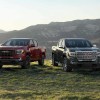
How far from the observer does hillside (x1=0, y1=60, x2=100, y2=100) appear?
14468 mm

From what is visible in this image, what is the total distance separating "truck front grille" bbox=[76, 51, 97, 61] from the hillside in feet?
2.48

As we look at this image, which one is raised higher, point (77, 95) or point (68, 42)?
point (68, 42)

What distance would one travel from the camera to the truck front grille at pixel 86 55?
22.2m

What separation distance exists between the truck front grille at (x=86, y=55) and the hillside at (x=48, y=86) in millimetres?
756

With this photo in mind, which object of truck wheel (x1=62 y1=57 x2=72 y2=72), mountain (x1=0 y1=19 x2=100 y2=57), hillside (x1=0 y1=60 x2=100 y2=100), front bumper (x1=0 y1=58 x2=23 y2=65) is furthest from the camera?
mountain (x1=0 y1=19 x2=100 y2=57)

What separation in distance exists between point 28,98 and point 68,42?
34.7 ft

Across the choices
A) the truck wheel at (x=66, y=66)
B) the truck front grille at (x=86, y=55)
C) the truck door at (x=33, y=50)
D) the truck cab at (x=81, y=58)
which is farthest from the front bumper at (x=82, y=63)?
the truck door at (x=33, y=50)

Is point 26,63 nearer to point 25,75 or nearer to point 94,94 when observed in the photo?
point 25,75

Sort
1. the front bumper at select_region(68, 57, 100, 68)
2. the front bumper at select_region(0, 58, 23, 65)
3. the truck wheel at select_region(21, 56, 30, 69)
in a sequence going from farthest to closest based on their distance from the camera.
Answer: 1. the truck wheel at select_region(21, 56, 30, 69)
2. the front bumper at select_region(0, 58, 23, 65)
3. the front bumper at select_region(68, 57, 100, 68)

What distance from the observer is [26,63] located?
24.8 meters

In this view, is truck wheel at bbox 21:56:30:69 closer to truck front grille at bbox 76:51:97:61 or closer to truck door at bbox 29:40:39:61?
truck door at bbox 29:40:39:61

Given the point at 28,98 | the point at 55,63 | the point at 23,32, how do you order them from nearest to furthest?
1. the point at 28,98
2. the point at 55,63
3. the point at 23,32

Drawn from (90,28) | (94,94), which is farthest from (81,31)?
(94,94)

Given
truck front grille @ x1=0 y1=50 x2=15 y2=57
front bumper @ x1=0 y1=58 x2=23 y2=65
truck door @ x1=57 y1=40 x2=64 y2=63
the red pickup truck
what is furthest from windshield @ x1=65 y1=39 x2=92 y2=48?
truck front grille @ x1=0 y1=50 x2=15 y2=57
